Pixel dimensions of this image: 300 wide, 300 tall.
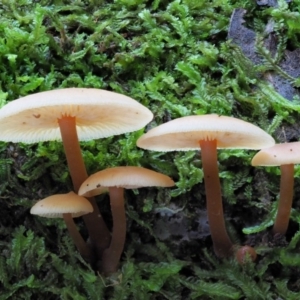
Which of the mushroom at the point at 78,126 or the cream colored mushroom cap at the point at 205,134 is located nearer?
the cream colored mushroom cap at the point at 205,134

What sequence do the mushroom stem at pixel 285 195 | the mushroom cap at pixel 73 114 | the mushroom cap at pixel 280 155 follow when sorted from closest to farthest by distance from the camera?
the mushroom cap at pixel 73 114
the mushroom cap at pixel 280 155
the mushroom stem at pixel 285 195

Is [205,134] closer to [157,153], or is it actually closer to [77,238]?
[157,153]

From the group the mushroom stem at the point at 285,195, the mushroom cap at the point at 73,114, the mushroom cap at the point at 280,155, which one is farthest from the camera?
the mushroom stem at the point at 285,195

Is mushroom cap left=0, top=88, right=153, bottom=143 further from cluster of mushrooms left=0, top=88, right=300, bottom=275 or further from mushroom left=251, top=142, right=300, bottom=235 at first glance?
mushroom left=251, top=142, right=300, bottom=235

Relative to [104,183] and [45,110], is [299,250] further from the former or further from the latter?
[45,110]

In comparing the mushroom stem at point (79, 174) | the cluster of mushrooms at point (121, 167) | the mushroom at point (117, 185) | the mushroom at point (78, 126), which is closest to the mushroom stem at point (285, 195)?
the cluster of mushrooms at point (121, 167)

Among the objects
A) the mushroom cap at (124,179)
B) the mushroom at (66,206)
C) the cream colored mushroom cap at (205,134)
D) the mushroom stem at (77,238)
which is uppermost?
the cream colored mushroom cap at (205,134)

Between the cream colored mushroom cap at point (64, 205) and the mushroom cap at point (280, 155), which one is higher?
Answer: the mushroom cap at point (280, 155)

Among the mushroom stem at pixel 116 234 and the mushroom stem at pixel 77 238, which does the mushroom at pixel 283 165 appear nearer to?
the mushroom stem at pixel 116 234
